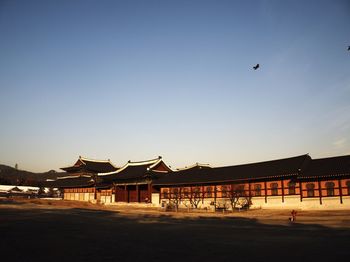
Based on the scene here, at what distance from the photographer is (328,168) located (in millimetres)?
35531

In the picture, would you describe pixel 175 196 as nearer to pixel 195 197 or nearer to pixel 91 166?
pixel 195 197

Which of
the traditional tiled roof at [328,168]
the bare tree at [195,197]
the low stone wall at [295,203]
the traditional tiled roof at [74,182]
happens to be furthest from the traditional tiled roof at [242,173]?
the traditional tiled roof at [74,182]

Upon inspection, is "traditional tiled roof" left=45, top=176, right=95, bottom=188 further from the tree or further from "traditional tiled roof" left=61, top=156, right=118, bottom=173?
the tree

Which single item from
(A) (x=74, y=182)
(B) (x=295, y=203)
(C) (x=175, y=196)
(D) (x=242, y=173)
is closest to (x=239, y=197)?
(D) (x=242, y=173)

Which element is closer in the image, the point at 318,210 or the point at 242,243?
the point at 242,243

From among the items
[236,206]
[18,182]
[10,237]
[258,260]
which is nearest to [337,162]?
[236,206]

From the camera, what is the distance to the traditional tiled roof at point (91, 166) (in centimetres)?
7694

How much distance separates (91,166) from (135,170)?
22.2 metres

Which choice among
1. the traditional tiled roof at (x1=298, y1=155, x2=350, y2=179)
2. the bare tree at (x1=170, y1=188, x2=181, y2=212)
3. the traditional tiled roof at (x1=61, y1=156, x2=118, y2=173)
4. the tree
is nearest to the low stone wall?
the tree

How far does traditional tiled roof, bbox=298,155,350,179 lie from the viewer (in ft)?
111

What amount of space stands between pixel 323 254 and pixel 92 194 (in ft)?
195

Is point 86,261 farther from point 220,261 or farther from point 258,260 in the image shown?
point 258,260

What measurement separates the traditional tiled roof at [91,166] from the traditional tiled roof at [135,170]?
15.9 meters

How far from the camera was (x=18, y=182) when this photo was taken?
126938 mm
